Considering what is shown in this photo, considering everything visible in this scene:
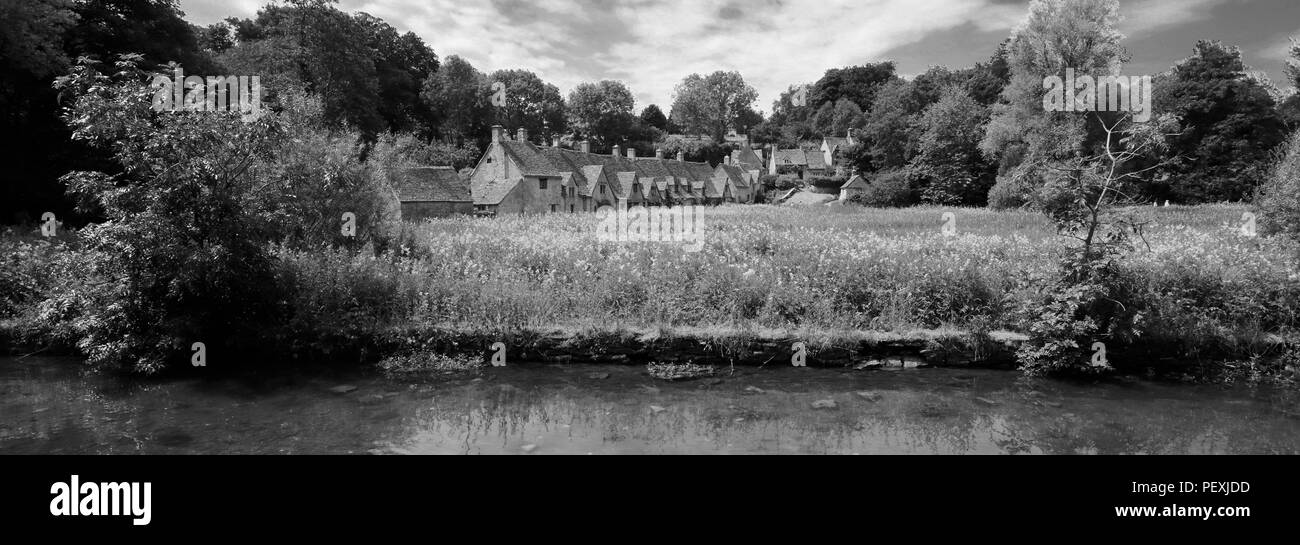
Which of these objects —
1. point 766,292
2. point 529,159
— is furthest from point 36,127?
point 529,159

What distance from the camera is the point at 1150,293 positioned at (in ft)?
36.9

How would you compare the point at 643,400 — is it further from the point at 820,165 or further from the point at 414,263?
the point at 820,165

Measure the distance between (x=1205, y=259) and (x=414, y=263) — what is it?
15.8m

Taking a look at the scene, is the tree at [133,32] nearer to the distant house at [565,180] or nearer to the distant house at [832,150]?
the distant house at [565,180]

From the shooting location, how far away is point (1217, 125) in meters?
41.5

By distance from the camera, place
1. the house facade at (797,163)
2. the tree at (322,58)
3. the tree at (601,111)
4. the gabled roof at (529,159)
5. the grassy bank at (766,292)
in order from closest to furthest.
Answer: the grassy bank at (766,292), the tree at (322,58), the gabled roof at (529,159), the tree at (601,111), the house facade at (797,163)

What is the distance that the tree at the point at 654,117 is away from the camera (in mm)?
118631

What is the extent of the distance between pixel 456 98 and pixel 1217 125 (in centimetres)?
6750

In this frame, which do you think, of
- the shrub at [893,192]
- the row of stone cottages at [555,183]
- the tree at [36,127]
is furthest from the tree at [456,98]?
the tree at [36,127]

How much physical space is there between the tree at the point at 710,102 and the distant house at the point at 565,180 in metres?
37.0

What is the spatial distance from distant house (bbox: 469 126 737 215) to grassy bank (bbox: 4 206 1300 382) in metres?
25.4

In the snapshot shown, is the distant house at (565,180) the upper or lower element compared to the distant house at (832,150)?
lower

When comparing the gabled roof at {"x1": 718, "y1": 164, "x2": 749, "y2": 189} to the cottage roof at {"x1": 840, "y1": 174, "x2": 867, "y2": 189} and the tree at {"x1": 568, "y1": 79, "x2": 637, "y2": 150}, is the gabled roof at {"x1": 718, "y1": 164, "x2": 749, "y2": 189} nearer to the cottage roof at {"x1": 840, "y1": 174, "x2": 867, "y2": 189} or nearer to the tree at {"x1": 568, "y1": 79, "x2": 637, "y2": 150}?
the cottage roof at {"x1": 840, "y1": 174, "x2": 867, "y2": 189}

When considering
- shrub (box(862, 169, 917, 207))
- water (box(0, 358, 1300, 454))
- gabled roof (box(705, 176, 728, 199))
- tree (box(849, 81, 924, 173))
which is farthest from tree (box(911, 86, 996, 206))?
water (box(0, 358, 1300, 454))
